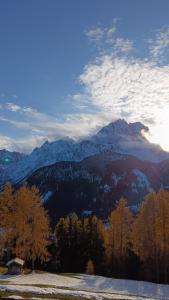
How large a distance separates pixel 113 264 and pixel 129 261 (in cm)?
397

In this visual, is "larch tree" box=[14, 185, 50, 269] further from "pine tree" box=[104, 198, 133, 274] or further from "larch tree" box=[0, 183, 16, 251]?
"pine tree" box=[104, 198, 133, 274]

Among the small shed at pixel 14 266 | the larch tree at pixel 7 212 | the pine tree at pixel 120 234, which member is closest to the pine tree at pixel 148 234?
the pine tree at pixel 120 234

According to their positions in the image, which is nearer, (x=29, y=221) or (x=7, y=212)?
(x=7, y=212)

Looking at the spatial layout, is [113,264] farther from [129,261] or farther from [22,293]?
[22,293]

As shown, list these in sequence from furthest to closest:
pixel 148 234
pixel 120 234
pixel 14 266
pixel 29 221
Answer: pixel 120 234, pixel 148 234, pixel 29 221, pixel 14 266

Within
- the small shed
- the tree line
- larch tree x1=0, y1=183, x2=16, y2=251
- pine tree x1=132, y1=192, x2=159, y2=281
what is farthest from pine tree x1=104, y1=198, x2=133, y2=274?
the small shed

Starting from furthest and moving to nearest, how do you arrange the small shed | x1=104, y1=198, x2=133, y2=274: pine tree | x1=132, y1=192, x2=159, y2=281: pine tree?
x1=104, y1=198, x2=133, y2=274: pine tree, x1=132, y1=192, x2=159, y2=281: pine tree, the small shed

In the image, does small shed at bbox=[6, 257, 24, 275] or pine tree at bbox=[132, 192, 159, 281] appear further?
pine tree at bbox=[132, 192, 159, 281]

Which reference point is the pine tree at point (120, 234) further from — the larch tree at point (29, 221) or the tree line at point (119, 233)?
the larch tree at point (29, 221)

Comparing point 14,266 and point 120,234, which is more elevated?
point 120,234

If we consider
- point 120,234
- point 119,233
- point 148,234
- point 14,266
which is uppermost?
point 148,234

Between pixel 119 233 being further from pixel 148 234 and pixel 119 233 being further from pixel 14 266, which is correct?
pixel 14 266

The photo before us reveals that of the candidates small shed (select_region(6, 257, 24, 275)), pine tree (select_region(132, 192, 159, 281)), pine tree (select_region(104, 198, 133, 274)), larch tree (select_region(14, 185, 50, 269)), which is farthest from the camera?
pine tree (select_region(104, 198, 133, 274))

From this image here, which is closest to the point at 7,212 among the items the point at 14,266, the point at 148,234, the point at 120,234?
the point at 14,266
